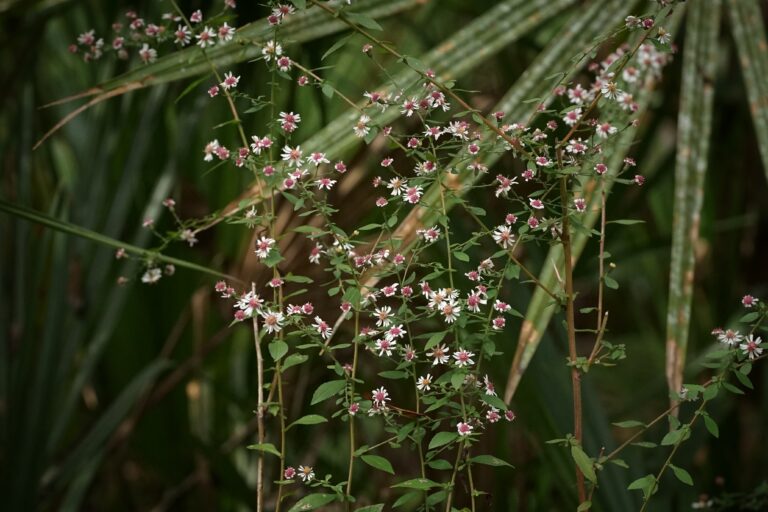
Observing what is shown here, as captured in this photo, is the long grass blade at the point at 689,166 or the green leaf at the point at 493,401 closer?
the green leaf at the point at 493,401

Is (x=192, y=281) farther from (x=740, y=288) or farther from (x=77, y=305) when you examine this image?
(x=740, y=288)

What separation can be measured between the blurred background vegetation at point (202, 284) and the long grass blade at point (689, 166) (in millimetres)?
31

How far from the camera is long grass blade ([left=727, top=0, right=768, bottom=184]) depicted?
937 millimetres

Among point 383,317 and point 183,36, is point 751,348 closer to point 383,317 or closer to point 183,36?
point 383,317

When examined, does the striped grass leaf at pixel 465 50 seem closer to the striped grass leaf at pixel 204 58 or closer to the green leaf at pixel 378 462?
the striped grass leaf at pixel 204 58

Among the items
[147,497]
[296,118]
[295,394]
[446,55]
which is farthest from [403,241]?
[147,497]

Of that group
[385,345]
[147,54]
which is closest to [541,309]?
[385,345]

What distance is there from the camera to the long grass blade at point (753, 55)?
94 cm

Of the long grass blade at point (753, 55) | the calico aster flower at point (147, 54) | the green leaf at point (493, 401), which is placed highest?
the calico aster flower at point (147, 54)

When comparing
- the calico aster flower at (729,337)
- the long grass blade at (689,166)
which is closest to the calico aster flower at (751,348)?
the calico aster flower at (729,337)

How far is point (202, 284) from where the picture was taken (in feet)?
4.66

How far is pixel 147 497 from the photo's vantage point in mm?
1670

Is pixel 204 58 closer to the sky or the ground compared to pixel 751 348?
closer to the sky

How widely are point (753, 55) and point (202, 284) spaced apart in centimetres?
85
